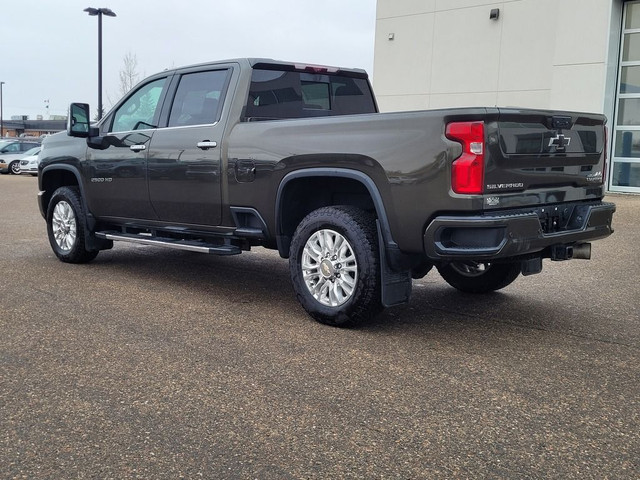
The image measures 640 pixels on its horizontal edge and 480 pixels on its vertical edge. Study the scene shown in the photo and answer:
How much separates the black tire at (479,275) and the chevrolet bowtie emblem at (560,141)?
53.5 inches

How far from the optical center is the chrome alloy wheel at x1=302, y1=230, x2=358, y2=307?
4809mm

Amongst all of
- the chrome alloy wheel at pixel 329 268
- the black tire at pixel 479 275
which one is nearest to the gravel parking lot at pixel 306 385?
the black tire at pixel 479 275

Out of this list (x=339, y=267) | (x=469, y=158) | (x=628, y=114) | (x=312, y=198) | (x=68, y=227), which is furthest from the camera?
(x=628, y=114)

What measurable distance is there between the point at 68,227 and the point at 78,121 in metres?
1.23

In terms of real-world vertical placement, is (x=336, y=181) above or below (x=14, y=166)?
above

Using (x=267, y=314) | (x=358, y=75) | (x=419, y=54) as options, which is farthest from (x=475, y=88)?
(x=267, y=314)

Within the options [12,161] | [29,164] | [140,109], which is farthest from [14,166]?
[140,109]

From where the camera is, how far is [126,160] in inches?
261

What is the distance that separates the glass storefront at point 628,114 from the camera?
17375 millimetres

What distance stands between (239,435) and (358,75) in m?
4.51

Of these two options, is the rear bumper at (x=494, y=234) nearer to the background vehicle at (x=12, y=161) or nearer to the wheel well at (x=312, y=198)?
the wheel well at (x=312, y=198)

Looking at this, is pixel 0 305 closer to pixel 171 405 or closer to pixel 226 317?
pixel 226 317

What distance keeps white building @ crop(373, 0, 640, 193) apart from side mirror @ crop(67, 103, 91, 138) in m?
13.8

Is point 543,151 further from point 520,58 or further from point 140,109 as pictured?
point 520,58
